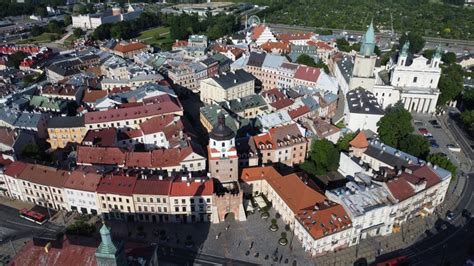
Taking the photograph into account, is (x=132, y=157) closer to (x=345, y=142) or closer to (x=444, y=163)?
(x=345, y=142)

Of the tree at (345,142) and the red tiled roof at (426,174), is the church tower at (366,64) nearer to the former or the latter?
the tree at (345,142)

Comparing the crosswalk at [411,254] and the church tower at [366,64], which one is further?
the church tower at [366,64]

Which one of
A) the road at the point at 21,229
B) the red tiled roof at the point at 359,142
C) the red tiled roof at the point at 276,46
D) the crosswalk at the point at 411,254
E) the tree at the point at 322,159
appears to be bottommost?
the road at the point at 21,229

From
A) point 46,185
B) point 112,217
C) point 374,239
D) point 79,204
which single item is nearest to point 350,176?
point 374,239

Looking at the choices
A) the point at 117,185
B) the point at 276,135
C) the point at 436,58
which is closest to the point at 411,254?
the point at 276,135

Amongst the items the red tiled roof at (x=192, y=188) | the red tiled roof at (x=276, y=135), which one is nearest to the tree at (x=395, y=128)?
the red tiled roof at (x=276, y=135)

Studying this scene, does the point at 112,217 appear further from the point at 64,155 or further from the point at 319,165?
the point at 319,165
